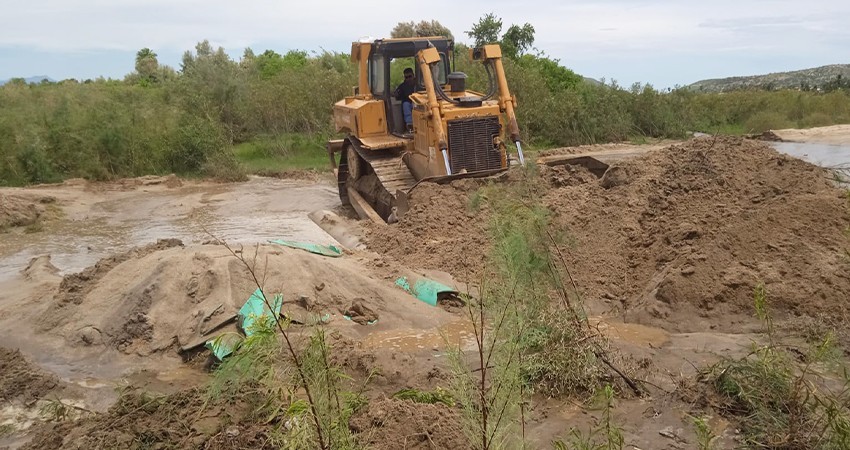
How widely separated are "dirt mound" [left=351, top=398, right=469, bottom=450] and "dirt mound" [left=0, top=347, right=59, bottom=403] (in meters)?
3.08

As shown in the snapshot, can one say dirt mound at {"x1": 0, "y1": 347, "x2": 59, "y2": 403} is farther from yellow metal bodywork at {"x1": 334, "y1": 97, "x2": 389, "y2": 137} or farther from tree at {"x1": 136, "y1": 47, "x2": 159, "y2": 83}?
tree at {"x1": 136, "y1": 47, "x2": 159, "y2": 83}

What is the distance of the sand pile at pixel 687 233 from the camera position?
21.2 ft

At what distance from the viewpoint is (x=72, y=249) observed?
1146 centimetres

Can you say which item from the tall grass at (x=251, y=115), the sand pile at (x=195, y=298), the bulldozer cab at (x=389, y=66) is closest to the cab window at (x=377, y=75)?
the bulldozer cab at (x=389, y=66)

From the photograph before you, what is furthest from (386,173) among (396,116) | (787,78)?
(787,78)

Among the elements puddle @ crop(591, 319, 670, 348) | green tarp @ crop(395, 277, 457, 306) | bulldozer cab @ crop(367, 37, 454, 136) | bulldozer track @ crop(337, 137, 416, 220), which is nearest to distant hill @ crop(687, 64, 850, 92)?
bulldozer cab @ crop(367, 37, 454, 136)

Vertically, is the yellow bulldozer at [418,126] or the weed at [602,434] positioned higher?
the yellow bulldozer at [418,126]

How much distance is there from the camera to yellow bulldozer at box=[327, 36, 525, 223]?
10547 mm

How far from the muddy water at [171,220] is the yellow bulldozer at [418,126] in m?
1.24

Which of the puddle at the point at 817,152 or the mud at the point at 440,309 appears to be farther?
the puddle at the point at 817,152

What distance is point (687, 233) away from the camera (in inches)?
295

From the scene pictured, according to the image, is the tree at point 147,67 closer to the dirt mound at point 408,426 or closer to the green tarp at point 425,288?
the green tarp at point 425,288

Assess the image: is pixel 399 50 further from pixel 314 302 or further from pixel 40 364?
pixel 40 364

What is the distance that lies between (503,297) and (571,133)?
18745 mm
